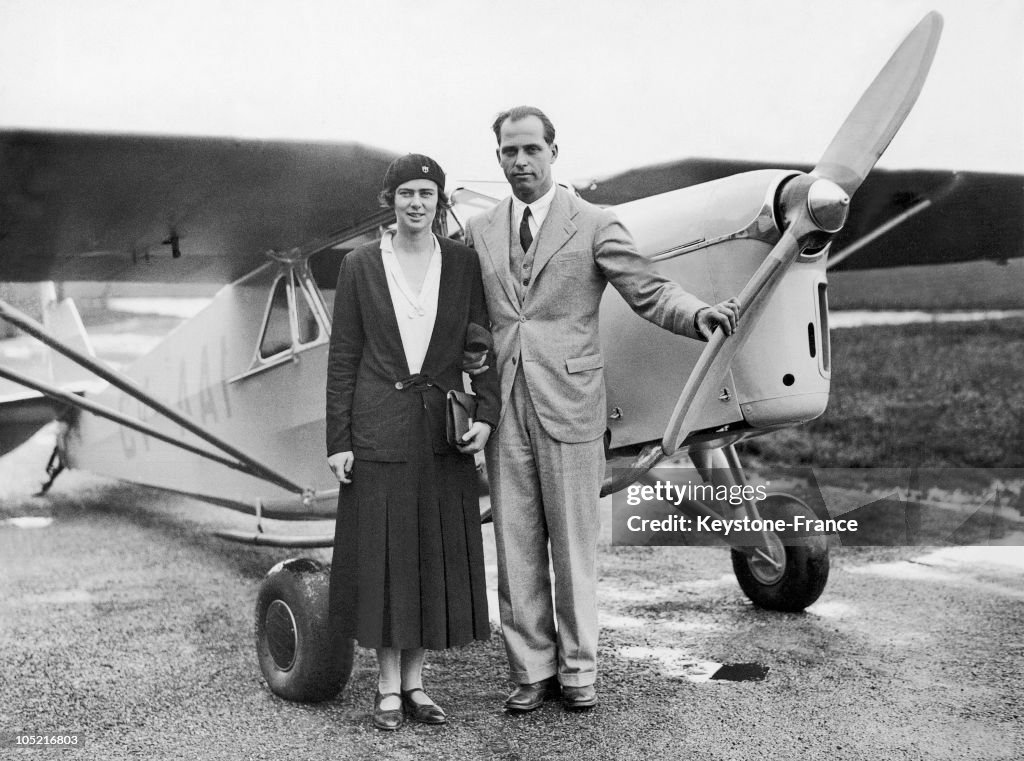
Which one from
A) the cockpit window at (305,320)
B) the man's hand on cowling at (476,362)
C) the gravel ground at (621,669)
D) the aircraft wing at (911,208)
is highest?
the aircraft wing at (911,208)

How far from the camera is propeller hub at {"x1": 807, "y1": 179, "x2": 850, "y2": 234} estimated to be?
2262 millimetres

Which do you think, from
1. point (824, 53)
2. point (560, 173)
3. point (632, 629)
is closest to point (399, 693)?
point (632, 629)

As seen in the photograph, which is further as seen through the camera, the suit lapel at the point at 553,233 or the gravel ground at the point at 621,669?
the suit lapel at the point at 553,233

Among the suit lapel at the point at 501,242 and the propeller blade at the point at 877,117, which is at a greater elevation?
the propeller blade at the point at 877,117

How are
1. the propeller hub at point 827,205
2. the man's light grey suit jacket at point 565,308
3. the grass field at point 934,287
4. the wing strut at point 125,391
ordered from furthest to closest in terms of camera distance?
1. the grass field at point 934,287
2. the wing strut at point 125,391
3. the man's light grey suit jacket at point 565,308
4. the propeller hub at point 827,205

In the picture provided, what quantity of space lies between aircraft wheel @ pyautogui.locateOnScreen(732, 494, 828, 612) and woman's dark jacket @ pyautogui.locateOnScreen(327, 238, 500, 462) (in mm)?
1665

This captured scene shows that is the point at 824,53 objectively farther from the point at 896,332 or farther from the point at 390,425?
the point at 390,425

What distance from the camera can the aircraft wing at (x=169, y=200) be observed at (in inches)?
119

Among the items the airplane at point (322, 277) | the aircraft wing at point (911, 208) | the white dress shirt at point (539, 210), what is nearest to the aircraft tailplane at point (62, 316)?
A: the airplane at point (322, 277)

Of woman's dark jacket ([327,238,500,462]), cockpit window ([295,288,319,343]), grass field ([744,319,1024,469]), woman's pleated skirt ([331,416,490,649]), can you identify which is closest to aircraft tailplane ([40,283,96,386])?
cockpit window ([295,288,319,343])

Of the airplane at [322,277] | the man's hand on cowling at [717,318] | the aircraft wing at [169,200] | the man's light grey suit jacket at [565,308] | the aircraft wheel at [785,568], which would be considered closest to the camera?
the man's hand on cowling at [717,318]

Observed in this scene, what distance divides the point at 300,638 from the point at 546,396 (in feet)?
3.43

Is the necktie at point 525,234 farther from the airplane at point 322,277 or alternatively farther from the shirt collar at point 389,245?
the airplane at point 322,277

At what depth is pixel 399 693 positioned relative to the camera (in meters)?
2.39
